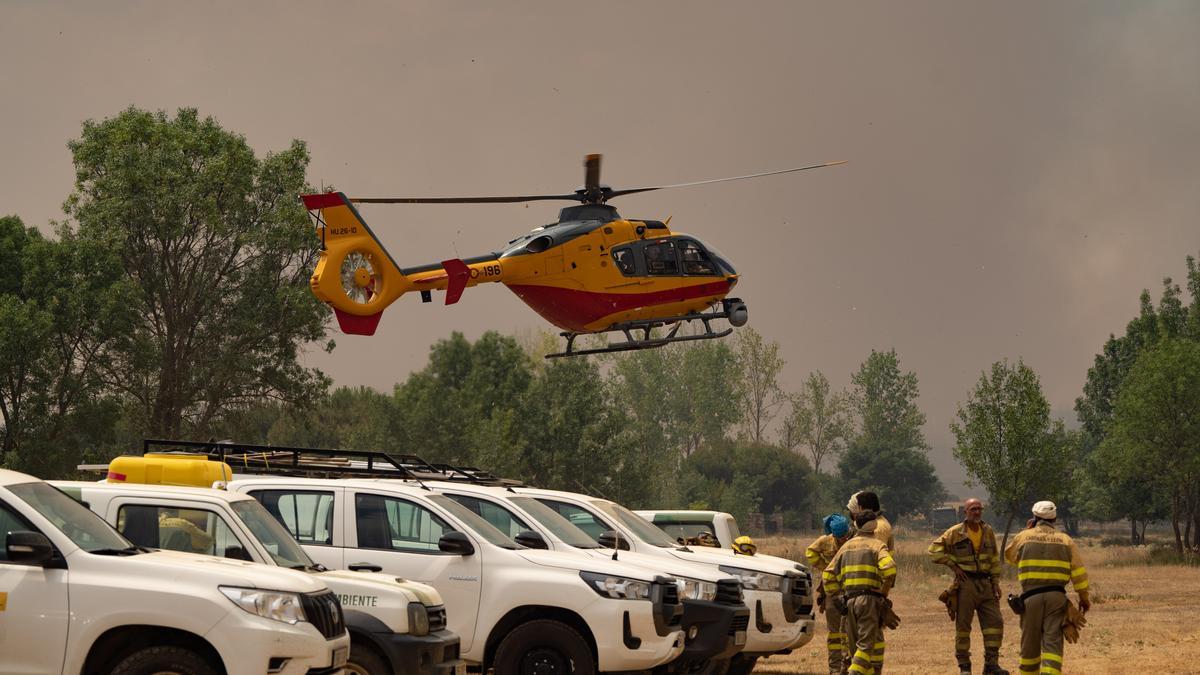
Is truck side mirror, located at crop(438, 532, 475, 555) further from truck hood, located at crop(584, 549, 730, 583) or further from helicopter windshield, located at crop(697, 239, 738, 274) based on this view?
helicopter windshield, located at crop(697, 239, 738, 274)

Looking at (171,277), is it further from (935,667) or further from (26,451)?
(935,667)

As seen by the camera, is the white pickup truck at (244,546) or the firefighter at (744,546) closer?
the white pickup truck at (244,546)

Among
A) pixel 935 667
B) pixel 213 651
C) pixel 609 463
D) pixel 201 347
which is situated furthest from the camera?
pixel 609 463

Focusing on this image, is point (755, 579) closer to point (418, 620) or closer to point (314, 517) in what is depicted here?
point (314, 517)

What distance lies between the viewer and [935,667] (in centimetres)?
1827

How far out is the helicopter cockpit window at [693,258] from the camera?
114 ft

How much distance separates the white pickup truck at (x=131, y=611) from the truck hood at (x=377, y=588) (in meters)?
1.62

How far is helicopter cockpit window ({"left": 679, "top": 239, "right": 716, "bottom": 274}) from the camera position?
3484 cm

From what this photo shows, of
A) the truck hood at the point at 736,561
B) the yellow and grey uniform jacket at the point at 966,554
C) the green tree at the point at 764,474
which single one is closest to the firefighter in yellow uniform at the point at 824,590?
the truck hood at the point at 736,561

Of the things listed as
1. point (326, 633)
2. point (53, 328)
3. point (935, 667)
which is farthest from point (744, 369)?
point (326, 633)

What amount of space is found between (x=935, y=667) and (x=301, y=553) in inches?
366

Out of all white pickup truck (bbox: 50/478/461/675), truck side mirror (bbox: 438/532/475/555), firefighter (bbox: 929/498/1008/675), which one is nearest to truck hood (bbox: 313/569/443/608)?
white pickup truck (bbox: 50/478/461/675)

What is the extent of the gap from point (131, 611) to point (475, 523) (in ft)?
15.5

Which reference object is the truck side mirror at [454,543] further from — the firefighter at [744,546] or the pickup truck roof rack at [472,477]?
the firefighter at [744,546]
